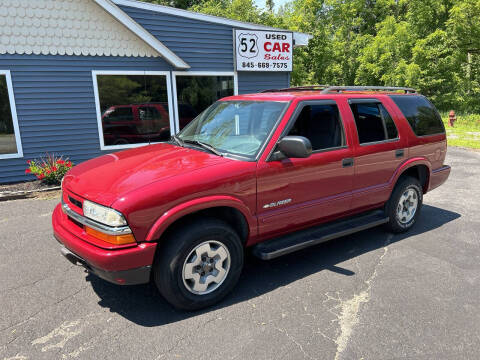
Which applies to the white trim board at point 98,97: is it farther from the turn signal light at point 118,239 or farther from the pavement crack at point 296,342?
the pavement crack at point 296,342

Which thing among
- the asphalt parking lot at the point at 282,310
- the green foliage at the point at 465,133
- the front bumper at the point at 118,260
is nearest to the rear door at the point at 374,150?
the asphalt parking lot at the point at 282,310

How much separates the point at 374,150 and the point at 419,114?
1.21 meters

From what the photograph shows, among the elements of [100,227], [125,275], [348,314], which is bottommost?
[348,314]

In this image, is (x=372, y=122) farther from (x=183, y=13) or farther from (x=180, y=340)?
(x=183, y=13)

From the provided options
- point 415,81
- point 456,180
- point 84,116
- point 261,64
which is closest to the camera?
point 456,180

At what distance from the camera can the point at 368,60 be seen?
24.9 meters

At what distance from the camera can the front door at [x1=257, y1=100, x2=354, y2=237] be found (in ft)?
11.5

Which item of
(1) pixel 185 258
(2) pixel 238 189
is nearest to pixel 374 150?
(2) pixel 238 189

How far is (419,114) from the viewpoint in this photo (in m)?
4.99

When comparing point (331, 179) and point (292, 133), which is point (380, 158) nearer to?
point (331, 179)

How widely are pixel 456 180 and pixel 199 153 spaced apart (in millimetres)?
6756

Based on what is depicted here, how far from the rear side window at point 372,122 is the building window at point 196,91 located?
663cm

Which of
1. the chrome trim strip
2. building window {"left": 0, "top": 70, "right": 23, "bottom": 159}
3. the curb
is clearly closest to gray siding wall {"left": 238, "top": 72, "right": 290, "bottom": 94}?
building window {"left": 0, "top": 70, "right": 23, "bottom": 159}

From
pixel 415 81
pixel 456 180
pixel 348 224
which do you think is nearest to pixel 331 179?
pixel 348 224
